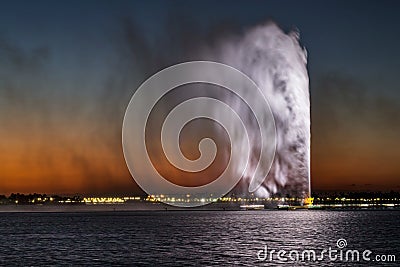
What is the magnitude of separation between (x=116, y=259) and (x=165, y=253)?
7.76 meters

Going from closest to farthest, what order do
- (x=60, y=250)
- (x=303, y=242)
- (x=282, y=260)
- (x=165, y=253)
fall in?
(x=282, y=260) < (x=165, y=253) < (x=60, y=250) < (x=303, y=242)

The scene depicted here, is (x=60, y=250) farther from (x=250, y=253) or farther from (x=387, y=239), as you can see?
(x=387, y=239)

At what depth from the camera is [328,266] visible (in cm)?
6278

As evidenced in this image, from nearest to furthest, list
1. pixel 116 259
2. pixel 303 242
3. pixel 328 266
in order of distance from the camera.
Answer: pixel 328 266 < pixel 116 259 < pixel 303 242

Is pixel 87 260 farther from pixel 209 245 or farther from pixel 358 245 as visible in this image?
pixel 358 245

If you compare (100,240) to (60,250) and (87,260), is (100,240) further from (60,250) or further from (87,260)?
Result: (87,260)

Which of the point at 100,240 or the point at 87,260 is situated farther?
the point at 100,240

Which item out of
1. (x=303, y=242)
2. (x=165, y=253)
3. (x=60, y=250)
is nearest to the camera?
(x=165, y=253)

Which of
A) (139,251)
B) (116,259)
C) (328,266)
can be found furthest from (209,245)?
(328,266)

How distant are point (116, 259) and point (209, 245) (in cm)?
1918

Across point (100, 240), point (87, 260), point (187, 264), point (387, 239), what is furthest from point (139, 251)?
point (387, 239)

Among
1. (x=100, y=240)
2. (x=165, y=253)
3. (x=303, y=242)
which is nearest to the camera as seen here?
(x=165, y=253)

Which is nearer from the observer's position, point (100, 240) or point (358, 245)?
point (358, 245)

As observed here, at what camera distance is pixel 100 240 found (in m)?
102
